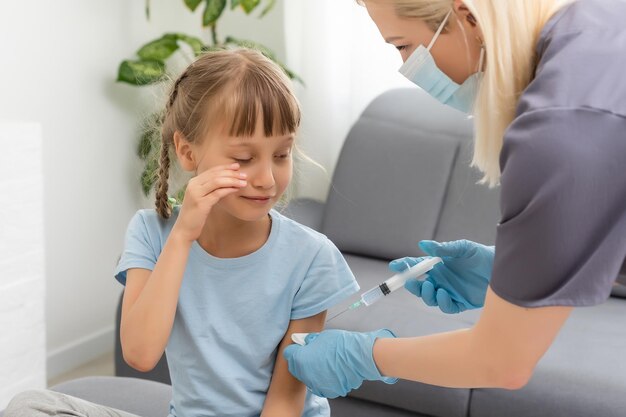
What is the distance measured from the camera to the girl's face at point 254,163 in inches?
55.3

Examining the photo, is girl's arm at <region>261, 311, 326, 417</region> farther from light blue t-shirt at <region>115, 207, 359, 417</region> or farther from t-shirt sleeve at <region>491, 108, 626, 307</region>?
t-shirt sleeve at <region>491, 108, 626, 307</region>

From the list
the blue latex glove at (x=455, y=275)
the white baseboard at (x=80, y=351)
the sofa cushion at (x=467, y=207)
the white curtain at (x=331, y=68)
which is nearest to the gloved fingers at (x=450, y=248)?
the blue latex glove at (x=455, y=275)

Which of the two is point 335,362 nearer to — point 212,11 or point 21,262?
point 21,262

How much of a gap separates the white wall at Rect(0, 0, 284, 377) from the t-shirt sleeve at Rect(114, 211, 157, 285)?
1.38 m

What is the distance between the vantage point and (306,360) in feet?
4.55

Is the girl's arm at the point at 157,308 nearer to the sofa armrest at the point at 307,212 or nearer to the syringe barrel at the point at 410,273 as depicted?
the syringe barrel at the point at 410,273

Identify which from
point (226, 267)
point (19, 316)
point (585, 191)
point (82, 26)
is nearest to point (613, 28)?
point (585, 191)

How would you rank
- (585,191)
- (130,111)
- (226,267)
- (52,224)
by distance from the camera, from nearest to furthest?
(585,191), (226,267), (52,224), (130,111)

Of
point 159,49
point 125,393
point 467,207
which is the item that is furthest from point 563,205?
point 159,49

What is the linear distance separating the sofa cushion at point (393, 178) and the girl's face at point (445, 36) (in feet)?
4.72

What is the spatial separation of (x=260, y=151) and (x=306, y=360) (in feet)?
1.09

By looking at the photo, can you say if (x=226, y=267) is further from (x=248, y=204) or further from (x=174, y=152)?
(x=174, y=152)

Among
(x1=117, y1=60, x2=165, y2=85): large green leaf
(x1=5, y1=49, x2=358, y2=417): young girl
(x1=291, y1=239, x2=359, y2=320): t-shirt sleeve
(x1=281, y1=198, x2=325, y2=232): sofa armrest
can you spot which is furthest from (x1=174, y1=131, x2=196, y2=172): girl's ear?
(x1=117, y1=60, x2=165, y2=85): large green leaf

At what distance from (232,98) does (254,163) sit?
109 mm
